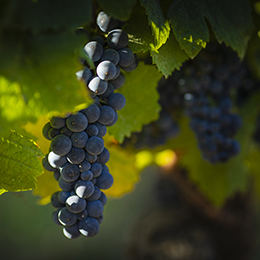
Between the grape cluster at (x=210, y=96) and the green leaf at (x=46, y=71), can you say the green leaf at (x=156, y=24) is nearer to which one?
the green leaf at (x=46, y=71)

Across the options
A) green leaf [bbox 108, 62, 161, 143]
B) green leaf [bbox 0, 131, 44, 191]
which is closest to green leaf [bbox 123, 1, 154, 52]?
green leaf [bbox 108, 62, 161, 143]

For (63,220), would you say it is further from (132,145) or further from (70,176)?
(132,145)

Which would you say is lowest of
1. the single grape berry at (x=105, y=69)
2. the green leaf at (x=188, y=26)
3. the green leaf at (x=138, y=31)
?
the single grape berry at (x=105, y=69)

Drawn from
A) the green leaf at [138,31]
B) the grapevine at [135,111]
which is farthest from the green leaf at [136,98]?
the green leaf at [138,31]

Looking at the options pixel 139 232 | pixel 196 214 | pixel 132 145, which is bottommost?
pixel 139 232

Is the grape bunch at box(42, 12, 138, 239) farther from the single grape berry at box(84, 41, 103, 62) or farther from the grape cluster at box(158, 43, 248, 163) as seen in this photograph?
the grape cluster at box(158, 43, 248, 163)

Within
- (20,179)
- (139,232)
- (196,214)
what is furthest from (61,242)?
(20,179)
